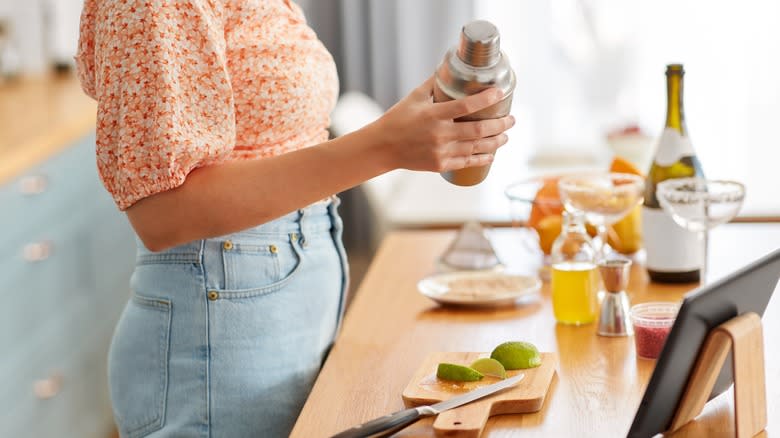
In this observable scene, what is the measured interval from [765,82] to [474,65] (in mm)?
2996

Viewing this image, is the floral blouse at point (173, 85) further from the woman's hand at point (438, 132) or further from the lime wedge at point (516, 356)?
the lime wedge at point (516, 356)

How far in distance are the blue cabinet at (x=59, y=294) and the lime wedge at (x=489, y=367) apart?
1.61 meters

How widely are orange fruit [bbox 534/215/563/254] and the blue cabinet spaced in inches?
51.9

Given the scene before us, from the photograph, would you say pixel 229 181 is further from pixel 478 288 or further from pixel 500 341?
pixel 478 288

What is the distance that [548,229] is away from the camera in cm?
181

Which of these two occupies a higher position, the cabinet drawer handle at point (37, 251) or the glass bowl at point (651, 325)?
the glass bowl at point (651, 325)

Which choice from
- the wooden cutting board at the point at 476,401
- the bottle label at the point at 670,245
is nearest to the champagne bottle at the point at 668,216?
the bottle label at the point at 670,245

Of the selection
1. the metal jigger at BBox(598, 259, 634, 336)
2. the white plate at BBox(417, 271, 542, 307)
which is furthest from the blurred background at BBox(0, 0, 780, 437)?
the metal jigger at BBox(598, 259, 634, 336)

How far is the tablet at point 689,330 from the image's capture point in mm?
976

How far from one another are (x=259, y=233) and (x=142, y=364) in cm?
22

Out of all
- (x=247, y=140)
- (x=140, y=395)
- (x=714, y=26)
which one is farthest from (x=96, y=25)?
(x=714, y=26)

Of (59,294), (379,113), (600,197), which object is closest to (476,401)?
(600,197)

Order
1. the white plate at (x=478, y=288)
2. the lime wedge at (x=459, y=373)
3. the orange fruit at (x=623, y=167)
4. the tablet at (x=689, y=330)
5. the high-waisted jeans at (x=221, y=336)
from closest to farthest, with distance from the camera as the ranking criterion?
1. the tablet at (x=689, y=330)
2. the lime wedge at (x=459, y=373)
3. the high-waisted jeans at (x=221, y=336)
4. the white plate at (x=478, y=288)
5. the orange fruit at (x=623, y=167)

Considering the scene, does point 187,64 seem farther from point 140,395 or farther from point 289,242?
point 140,395
